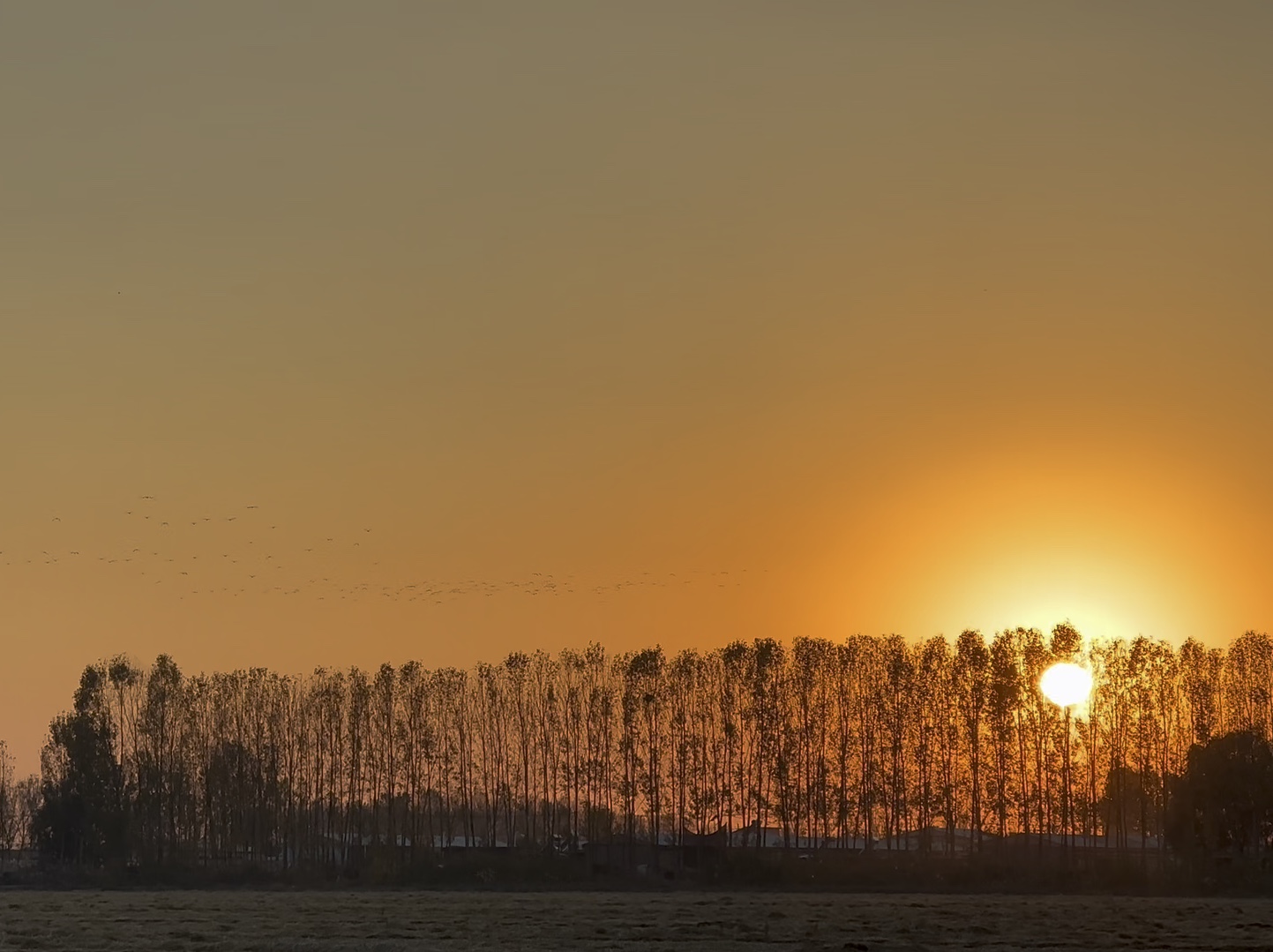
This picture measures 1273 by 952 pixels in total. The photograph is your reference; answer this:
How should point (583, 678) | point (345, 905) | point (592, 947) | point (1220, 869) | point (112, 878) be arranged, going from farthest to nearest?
point (583, 678) < point (112, 878) < point (1220, 869) < point (345, 905) < point (592, 947)

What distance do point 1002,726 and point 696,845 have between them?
81.1ft

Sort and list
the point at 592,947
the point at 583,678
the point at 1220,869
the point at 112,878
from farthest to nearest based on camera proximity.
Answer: the point at 583,678 → the point at 112,878 → the point at 1220,869 → the point at 592,947

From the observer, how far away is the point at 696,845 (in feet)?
335

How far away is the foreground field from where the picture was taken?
1825 inches

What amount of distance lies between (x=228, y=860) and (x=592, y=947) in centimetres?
7323

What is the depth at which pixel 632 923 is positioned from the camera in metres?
54.4

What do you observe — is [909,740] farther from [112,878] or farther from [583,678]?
[112,878]

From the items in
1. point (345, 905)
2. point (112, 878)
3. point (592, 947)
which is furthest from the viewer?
point (112, 878)

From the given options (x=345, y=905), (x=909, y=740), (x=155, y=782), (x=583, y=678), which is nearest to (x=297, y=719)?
(x=155, y=782)

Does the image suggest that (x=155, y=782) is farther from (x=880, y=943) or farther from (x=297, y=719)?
(x=880, y=943)

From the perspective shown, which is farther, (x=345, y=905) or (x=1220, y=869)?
(x=1220, y=869)

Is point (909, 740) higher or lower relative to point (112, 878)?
higher

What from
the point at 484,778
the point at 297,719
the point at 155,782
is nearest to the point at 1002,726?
the point at 484,778

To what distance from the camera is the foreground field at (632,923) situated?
46.3 metres
